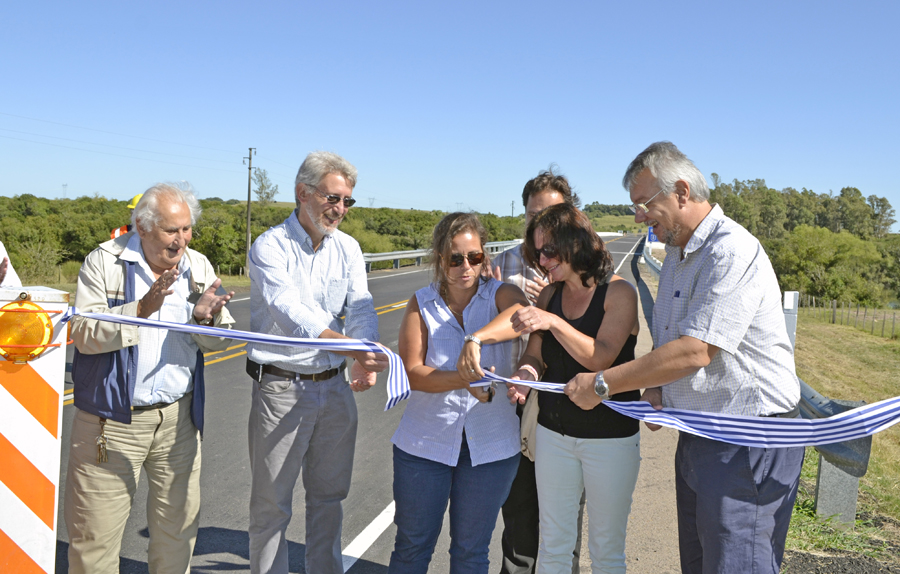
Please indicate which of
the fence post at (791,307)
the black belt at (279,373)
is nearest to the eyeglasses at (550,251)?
the black belt at (279,373)

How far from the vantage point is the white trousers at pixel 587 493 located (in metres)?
2.95

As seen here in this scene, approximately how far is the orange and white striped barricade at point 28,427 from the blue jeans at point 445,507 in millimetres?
1431

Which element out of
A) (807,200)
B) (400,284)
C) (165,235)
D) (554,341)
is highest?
(807,200)

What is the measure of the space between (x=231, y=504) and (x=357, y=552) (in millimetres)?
1268

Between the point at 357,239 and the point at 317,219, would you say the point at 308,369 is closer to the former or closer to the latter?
the point at 317,219

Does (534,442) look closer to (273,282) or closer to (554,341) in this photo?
(554,341)

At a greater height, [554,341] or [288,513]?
[554,341]

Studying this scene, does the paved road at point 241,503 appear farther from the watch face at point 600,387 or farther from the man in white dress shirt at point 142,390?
the watch face at point 600,387

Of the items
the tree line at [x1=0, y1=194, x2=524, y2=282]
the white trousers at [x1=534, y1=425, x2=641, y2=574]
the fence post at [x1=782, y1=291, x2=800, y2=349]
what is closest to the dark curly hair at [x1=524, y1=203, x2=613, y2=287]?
the white trousers at [x1=534, y1=425, x2=641, y2=574]

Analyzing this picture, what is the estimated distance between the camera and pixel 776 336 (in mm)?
2553

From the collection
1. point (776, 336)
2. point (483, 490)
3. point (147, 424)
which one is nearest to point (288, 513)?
point (147, 424)

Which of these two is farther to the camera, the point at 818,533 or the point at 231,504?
the point at 231,504

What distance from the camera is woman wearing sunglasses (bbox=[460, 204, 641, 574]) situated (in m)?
2.94

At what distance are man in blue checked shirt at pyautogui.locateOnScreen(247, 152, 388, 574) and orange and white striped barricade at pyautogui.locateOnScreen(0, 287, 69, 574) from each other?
1.23 metres
